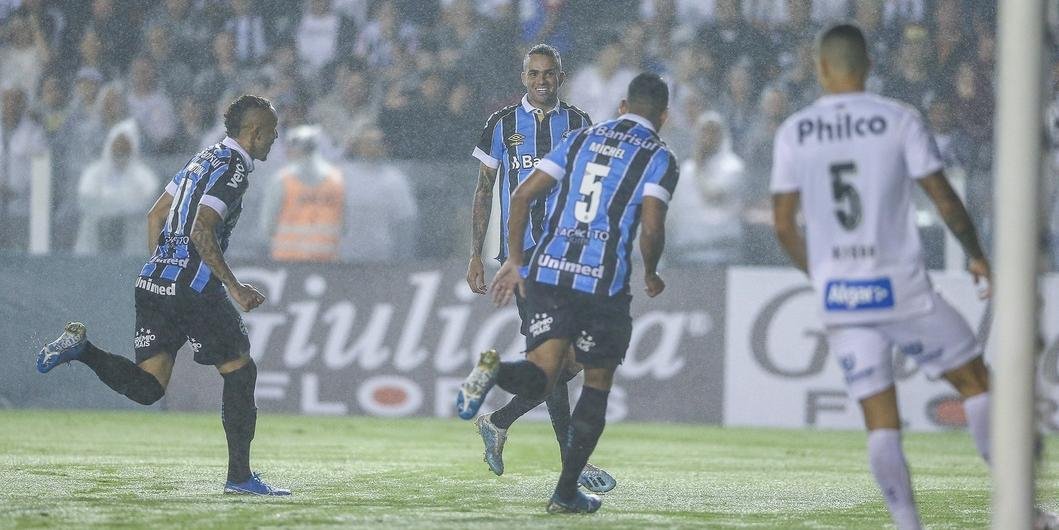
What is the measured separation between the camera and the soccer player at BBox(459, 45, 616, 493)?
8016 mm

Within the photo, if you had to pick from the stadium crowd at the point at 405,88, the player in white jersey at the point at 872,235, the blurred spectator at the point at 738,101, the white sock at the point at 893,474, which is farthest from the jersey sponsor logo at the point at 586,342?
the blurred spectator at the point at 738,101

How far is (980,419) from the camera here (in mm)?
5512

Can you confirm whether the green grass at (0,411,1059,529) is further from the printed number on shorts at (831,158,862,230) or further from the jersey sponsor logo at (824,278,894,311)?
the printed number on shorts at (831,158,862,230)

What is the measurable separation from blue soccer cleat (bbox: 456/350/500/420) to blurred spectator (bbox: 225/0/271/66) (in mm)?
8757

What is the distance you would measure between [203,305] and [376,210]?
600cm

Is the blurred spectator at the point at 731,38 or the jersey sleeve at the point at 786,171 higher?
the blurred spectator at the point at 731,38

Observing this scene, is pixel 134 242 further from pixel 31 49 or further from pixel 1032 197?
pixel 1032 197

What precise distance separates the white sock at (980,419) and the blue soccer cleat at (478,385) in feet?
5.92

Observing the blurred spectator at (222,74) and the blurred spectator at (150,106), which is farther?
the blurred spectator at (222,74)

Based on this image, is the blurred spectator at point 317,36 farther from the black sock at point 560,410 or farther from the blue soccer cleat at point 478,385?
the blue soccer cleat at point 478,385

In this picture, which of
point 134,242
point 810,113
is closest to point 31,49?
point 134,242

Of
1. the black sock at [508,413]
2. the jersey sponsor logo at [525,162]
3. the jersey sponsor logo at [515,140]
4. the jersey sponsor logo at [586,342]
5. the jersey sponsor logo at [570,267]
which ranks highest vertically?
the jersey sponsor logo at [515,140]

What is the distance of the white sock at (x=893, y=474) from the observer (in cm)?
529

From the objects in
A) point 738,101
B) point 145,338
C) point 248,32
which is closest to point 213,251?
point 145,338
